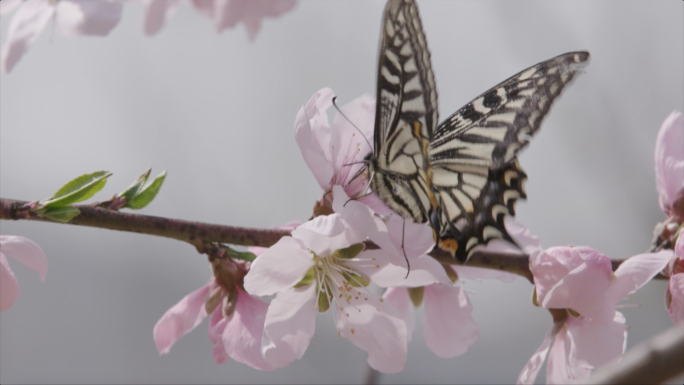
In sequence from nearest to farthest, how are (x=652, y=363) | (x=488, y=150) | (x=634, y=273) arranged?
(x=652, y=363), (x=634, y=273), (x=488, y=150)

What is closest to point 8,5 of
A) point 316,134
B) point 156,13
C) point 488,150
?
point 156,13

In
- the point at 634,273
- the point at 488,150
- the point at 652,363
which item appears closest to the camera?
the point at 652,363

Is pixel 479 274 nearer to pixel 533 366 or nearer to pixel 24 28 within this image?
pixel 533 366

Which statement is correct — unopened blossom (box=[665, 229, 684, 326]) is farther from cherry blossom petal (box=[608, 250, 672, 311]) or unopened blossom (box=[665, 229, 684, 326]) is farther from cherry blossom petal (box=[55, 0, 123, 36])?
cherry blossom petal (box=[55, 0, 123, 36])

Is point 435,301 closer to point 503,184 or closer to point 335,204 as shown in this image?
point 503,184

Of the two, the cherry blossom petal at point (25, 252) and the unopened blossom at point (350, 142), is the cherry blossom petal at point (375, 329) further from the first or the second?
the cherry blossom petal at point (25, 252)

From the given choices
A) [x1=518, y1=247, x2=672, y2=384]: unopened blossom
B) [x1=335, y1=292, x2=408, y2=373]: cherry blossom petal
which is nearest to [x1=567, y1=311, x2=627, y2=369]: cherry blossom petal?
[x1=518, y1=247, x2=672, y2=384]: unopened blossom
